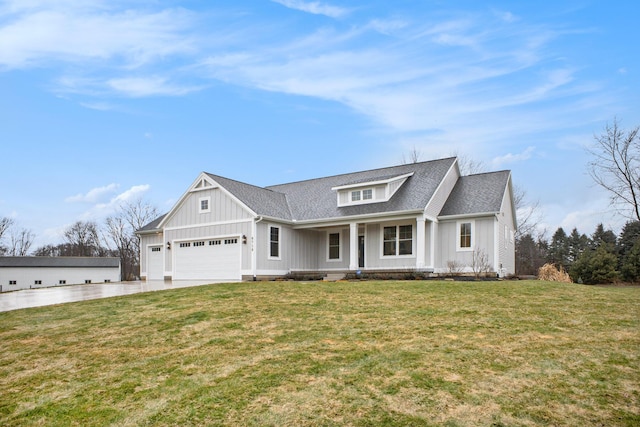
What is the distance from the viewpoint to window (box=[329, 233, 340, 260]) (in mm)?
22609

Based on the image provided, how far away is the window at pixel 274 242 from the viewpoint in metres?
20.8

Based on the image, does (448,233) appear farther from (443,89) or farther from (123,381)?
(123,381)

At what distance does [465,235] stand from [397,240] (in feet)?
9.40

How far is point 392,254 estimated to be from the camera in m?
20.5

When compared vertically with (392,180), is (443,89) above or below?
above

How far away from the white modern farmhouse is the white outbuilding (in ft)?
95.3

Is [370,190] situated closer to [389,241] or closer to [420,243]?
[389,241]

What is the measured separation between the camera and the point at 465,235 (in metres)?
19.8

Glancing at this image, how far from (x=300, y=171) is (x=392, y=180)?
10.6 meters

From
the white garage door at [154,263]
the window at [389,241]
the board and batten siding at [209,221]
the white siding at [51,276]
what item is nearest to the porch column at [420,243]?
the window at [389,241]

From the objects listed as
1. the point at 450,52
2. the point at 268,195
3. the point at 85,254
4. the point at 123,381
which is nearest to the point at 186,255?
the point at 268,195

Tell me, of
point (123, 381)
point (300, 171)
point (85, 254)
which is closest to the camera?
point (123, 381)

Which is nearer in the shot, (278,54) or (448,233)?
(278,54)

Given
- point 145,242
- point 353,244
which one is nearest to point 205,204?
point 145,242
